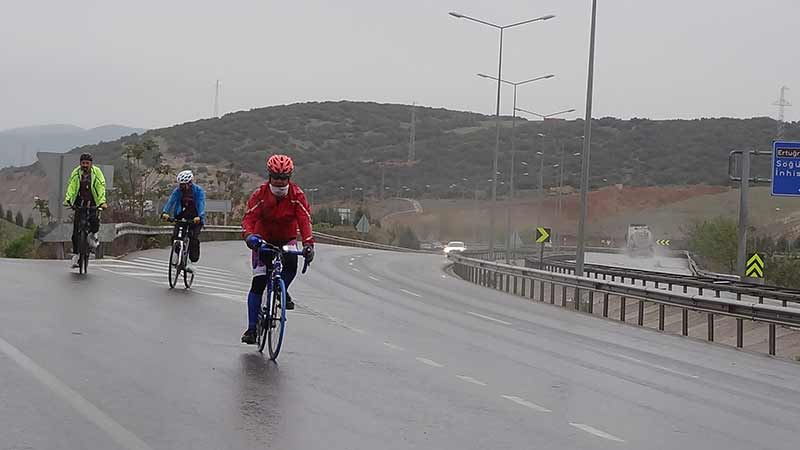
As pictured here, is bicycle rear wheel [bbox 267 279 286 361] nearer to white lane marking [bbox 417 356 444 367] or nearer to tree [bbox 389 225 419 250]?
white lane marking [bbox 417 356 444 367]

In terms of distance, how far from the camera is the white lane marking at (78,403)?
7.63 metres

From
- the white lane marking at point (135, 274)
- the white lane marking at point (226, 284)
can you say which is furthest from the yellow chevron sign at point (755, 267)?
the white lane marking at point (135, 274)

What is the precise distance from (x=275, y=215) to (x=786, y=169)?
3052cm

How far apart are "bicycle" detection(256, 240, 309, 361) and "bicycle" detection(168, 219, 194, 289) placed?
22.3ft

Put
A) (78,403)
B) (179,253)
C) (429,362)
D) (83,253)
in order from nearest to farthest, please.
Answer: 1. (78,403)
2. (429,362)
3. (179,253)
4. (83,253)

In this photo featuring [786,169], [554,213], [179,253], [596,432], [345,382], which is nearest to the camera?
[596,432]

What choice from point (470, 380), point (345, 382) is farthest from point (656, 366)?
point (345, 382)

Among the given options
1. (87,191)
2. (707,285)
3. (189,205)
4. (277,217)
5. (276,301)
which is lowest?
(707,285)

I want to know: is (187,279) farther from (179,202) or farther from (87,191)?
(87,191)

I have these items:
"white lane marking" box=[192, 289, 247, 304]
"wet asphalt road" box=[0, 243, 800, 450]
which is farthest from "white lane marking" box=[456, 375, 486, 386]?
"white lane marking" box=[192, 289, 247, 304]

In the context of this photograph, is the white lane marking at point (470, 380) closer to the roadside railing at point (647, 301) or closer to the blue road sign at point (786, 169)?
the roadside railing at point (647, 301)

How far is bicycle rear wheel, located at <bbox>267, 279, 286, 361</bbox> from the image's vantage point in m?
11.6

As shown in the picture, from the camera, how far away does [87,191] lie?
1925 cm

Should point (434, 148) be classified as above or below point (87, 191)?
above
